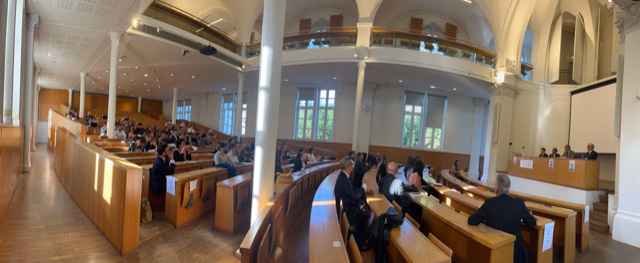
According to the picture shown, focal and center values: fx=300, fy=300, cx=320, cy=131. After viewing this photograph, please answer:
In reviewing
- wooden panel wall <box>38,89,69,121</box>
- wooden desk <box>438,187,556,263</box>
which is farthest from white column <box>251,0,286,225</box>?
wooden panel wall <box>38,89,69,121</box>

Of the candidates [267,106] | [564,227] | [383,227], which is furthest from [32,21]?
[564,227]

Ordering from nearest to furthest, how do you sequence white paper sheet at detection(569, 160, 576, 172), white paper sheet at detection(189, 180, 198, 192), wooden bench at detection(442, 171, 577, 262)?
wooden bench at detection(442, 171, 577, 262), white paper sheet at detection(189, 180, 198, 192), white paper sheet at detection(569, 160, 576, 172)

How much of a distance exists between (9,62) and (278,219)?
20.5 feet

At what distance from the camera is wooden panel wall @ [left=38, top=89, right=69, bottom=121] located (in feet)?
72.4

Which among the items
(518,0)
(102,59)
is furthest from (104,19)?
(518,0)

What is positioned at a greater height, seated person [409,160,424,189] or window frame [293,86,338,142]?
window frame [293,86,338,142]

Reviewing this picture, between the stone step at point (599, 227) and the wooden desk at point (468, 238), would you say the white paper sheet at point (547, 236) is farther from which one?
the stone step at point (599, 227)

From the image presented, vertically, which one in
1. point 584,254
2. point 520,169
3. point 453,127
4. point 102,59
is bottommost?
point 584,254

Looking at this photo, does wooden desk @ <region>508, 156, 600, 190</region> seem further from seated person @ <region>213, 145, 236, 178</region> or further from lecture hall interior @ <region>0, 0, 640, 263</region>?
seated person @ <region>213, 145, 236, 178</region>

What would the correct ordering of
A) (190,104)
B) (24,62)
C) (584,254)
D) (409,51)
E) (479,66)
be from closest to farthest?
(584,254) → (24,62) → (409,51) → (479,66) → (190,104)

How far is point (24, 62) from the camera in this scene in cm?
724

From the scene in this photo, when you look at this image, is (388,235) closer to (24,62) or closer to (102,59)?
(24,62)

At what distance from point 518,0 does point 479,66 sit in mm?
2678

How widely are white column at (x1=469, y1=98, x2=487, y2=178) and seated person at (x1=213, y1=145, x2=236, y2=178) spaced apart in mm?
13591
